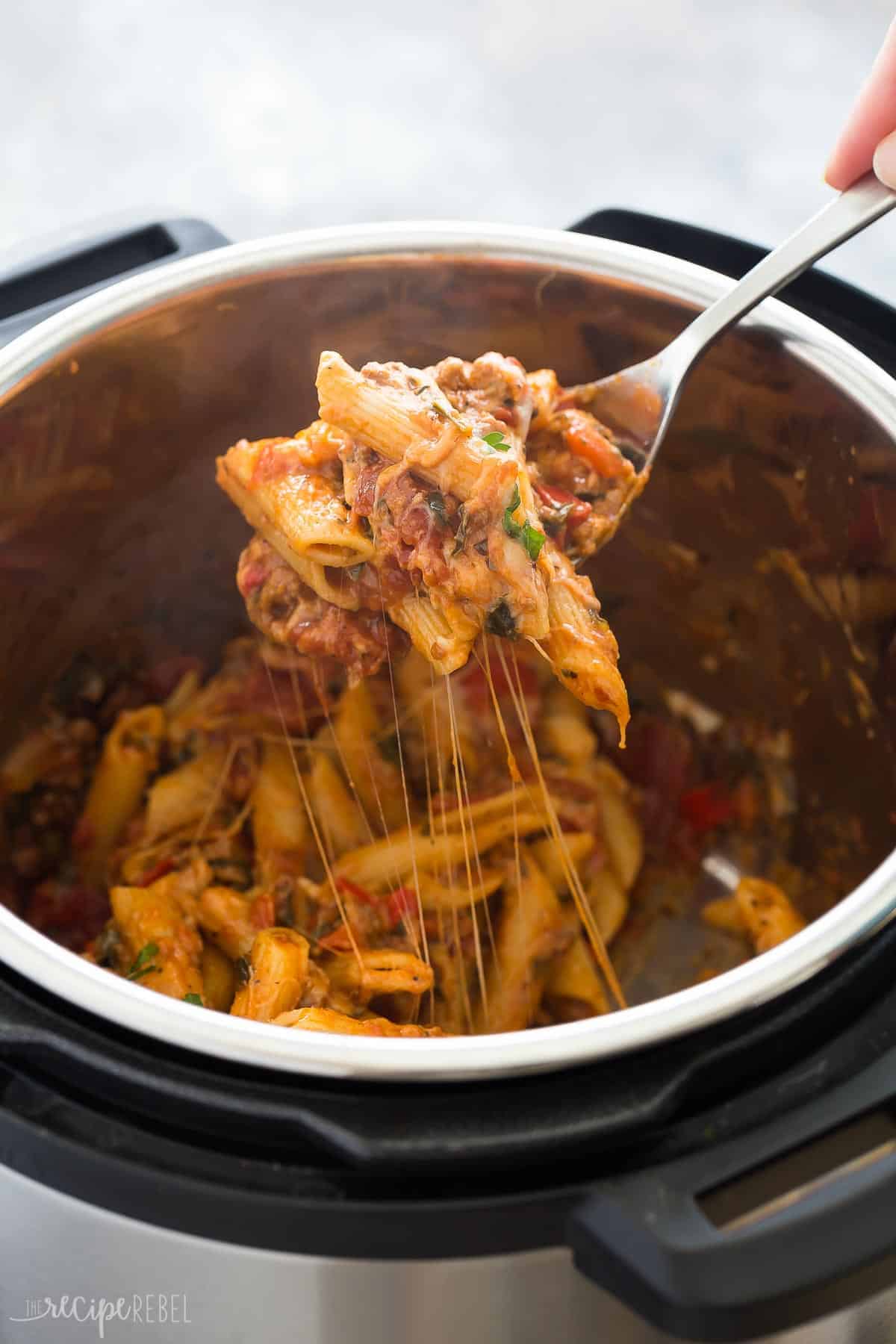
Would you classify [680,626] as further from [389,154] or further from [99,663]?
[389,154]

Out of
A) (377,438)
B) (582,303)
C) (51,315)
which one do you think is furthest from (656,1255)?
(51,315)

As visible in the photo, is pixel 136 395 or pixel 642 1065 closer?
pixel 642 1065

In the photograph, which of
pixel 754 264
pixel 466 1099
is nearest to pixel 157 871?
pixel 466 1099

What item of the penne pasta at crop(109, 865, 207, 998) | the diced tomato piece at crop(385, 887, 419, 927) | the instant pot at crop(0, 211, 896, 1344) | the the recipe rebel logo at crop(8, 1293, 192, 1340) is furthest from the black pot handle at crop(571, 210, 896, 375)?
the the recipe rebel logo at crop(8, 1293, 192, 1340)

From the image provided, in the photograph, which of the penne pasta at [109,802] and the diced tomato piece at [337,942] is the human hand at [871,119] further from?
the penne pasta at [109,802]

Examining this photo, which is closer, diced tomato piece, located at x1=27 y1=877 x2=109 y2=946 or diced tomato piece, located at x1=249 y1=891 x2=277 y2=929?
diced tomato piece, located at x1=249 y1=891 x2=277 y2=929

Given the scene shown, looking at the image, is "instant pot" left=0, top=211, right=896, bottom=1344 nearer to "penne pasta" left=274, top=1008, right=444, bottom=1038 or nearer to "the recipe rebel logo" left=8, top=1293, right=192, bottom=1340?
"the recipe rebel logo" left=8, top=1293, right=192, bottom=1340
